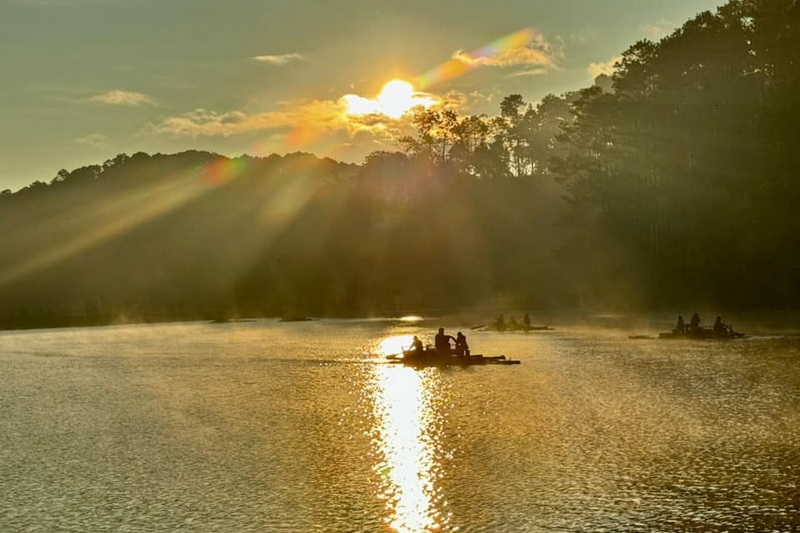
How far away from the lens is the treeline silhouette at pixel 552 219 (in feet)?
292

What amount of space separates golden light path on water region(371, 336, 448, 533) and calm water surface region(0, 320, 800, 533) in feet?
0.31

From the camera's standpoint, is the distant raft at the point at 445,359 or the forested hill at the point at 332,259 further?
the forested hill at the point at 332,259

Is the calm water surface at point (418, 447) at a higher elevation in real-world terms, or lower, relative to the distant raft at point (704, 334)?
lower

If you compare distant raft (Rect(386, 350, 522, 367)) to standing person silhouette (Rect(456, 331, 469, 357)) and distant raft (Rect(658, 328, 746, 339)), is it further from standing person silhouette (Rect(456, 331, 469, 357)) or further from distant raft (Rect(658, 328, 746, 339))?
distant raft (Rect(658, 328, 746, 339))

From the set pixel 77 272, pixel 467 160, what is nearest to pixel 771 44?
pixel 467 160

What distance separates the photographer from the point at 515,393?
37.7m

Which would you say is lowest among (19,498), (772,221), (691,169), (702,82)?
(19,498)

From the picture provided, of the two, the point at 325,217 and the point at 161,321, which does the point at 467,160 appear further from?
the point at 161,321

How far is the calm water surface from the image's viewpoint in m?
18.3

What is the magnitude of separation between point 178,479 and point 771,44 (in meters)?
86.7

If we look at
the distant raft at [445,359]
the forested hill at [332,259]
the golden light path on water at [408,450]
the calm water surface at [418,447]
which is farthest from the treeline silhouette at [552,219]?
the golden light path on water at [408,450]

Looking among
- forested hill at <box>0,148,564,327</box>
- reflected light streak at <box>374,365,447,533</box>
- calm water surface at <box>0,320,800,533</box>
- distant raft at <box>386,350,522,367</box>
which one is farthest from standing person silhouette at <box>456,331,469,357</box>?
forested hill at <box>0,148,564,327</box>

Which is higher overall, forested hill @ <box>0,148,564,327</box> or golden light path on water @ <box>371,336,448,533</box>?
forested hill @ <box>0,148,564,327</box>

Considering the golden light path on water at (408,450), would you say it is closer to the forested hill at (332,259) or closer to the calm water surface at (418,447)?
the calm water surface at (418,447)
